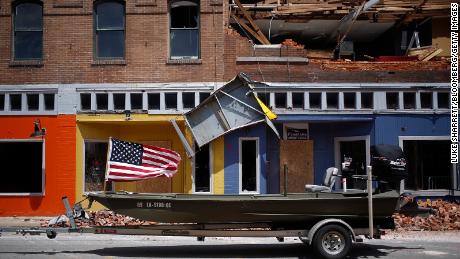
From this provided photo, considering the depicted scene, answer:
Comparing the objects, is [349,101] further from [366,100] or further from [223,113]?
[223,113]

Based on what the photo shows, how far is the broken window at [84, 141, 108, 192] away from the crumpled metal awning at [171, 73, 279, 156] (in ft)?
10.1

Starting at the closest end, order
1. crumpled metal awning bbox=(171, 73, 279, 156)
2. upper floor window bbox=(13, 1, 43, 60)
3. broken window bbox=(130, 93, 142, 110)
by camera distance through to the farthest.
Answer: crumpled metal awning bbox=(171, 73, 279, 156) < broken window bbox=(130, 93, 142, 110) < upper floor window bbox=(13, 1, 43, 60)

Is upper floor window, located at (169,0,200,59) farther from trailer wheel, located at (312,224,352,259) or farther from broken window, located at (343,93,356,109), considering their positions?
trailer wheel, located at (312,224,352,259)

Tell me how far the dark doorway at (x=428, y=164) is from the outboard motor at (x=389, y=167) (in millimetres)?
5950

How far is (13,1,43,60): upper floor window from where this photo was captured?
53.7 ft

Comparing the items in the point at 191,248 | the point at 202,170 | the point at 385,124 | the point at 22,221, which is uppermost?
the point at 385,124

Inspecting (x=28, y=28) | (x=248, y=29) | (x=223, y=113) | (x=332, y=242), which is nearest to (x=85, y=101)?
(x=28, y=28)

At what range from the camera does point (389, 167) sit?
9.86 meters

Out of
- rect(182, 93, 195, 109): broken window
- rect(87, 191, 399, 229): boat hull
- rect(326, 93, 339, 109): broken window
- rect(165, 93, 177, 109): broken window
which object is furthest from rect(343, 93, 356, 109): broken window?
rect(87, 191, 399, 229): boat hull

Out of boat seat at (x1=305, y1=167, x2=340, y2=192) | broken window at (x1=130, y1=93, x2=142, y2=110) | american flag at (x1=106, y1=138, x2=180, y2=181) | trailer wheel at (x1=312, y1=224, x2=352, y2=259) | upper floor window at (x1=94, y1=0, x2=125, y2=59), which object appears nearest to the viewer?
trailer wheel at (x1=312, y1=224, x2=352, y2=259)

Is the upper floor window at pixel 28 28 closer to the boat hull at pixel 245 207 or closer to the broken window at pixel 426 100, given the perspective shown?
the boat hull at pixel 245 207

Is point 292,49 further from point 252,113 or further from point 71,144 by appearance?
point 71,144

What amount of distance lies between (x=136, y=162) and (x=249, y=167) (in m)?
5.09

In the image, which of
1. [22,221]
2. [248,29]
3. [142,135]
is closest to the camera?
[22,221]
